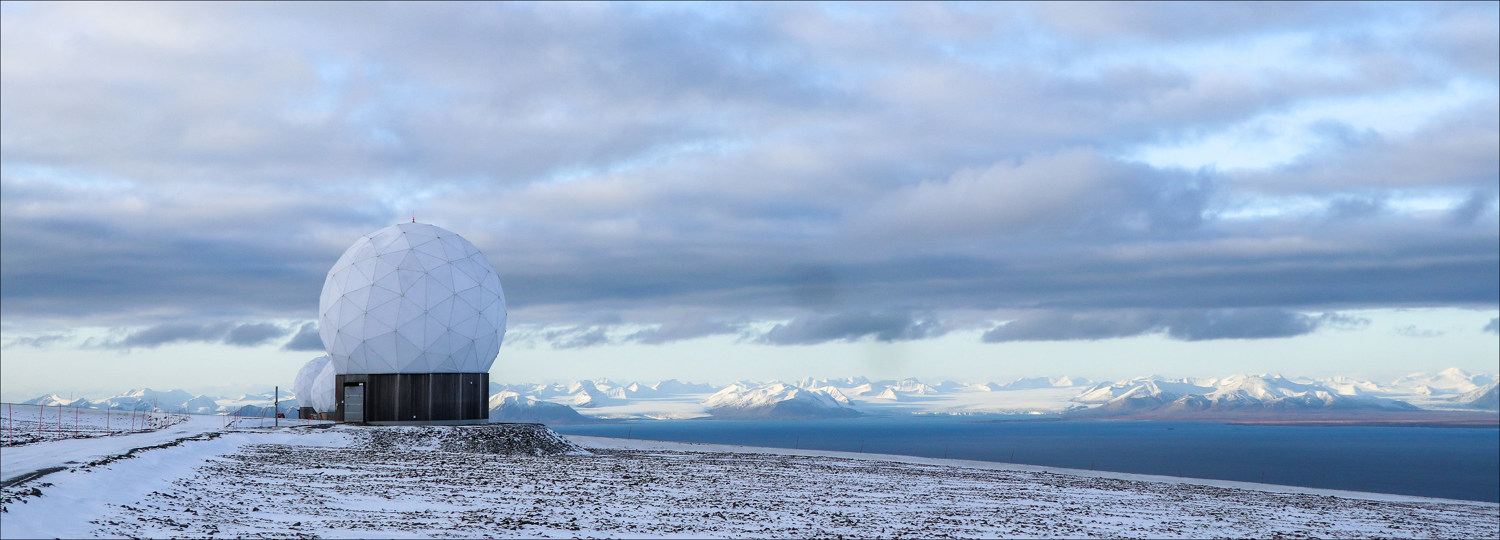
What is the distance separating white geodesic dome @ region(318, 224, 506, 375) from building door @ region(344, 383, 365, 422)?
39.4 inches

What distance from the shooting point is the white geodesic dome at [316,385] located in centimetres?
7200

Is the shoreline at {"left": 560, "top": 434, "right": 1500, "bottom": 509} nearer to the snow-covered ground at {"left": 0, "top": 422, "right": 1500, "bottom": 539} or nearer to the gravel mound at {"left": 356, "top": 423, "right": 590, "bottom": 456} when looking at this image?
the gravel mound at {"left": 356, "top": 423, "right": 590, "bottom": 456}

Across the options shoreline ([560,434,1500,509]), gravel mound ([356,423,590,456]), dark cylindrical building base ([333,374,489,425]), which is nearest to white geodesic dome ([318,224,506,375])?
dark cylindrical building base ([333,374,489,425])

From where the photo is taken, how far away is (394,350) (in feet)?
186

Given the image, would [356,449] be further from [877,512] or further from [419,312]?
[877,512]

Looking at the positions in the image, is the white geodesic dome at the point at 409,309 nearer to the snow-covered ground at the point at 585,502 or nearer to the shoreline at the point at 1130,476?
the shoreline at the point at 1130,476

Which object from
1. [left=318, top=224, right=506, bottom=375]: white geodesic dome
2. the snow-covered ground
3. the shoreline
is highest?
[left=318, top=224, right=506, bottom=375]: white geodesic dome

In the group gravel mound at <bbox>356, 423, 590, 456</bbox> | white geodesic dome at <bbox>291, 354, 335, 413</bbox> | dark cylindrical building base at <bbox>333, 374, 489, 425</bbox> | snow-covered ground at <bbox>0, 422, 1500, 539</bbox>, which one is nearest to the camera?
snow-covered ground at <bbox>0, 422, 1500, 539</bbox>

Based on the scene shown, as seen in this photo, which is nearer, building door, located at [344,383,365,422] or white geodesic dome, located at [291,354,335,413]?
building door, located at [344,383,365,422]

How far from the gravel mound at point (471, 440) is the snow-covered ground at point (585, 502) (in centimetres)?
178

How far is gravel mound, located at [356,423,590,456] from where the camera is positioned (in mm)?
48219

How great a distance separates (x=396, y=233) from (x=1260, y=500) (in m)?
48.7

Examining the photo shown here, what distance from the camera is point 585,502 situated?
2764 cm

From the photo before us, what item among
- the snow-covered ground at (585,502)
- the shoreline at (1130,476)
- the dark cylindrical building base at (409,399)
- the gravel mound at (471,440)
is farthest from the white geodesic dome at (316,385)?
the snow-covered ground at (585,502)
